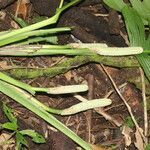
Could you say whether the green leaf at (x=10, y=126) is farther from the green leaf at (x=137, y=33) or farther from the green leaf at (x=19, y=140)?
the green leaf at (x=137, y=33)

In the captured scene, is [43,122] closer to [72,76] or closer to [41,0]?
[72,76]

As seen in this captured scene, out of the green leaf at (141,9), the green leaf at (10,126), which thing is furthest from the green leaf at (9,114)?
the green leaf at (141,9)

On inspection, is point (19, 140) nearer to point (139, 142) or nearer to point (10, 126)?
point (10, 126)

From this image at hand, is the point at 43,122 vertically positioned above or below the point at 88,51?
below

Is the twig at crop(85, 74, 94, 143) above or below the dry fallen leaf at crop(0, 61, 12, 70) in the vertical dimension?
below

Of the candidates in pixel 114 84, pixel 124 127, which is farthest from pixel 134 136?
pixel 114 84

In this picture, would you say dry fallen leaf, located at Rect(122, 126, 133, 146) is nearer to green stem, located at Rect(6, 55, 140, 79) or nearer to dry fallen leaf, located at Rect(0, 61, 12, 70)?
green stem, located at Rect(6, 55, 140, 79)

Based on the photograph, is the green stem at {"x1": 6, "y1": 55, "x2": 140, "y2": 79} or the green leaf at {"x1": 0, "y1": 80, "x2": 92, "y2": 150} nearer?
the green leaf at {"x1": 0, "y1": 80, "x2": 92, "y2": 150}

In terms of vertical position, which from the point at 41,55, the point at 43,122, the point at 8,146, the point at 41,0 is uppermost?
the point at 41,0

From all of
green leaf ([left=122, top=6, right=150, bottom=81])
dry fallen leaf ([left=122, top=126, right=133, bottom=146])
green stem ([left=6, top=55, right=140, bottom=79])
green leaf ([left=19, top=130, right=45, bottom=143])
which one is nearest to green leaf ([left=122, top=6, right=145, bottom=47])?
green leaf ([left=122, top=6, right=150, bottom=81])
